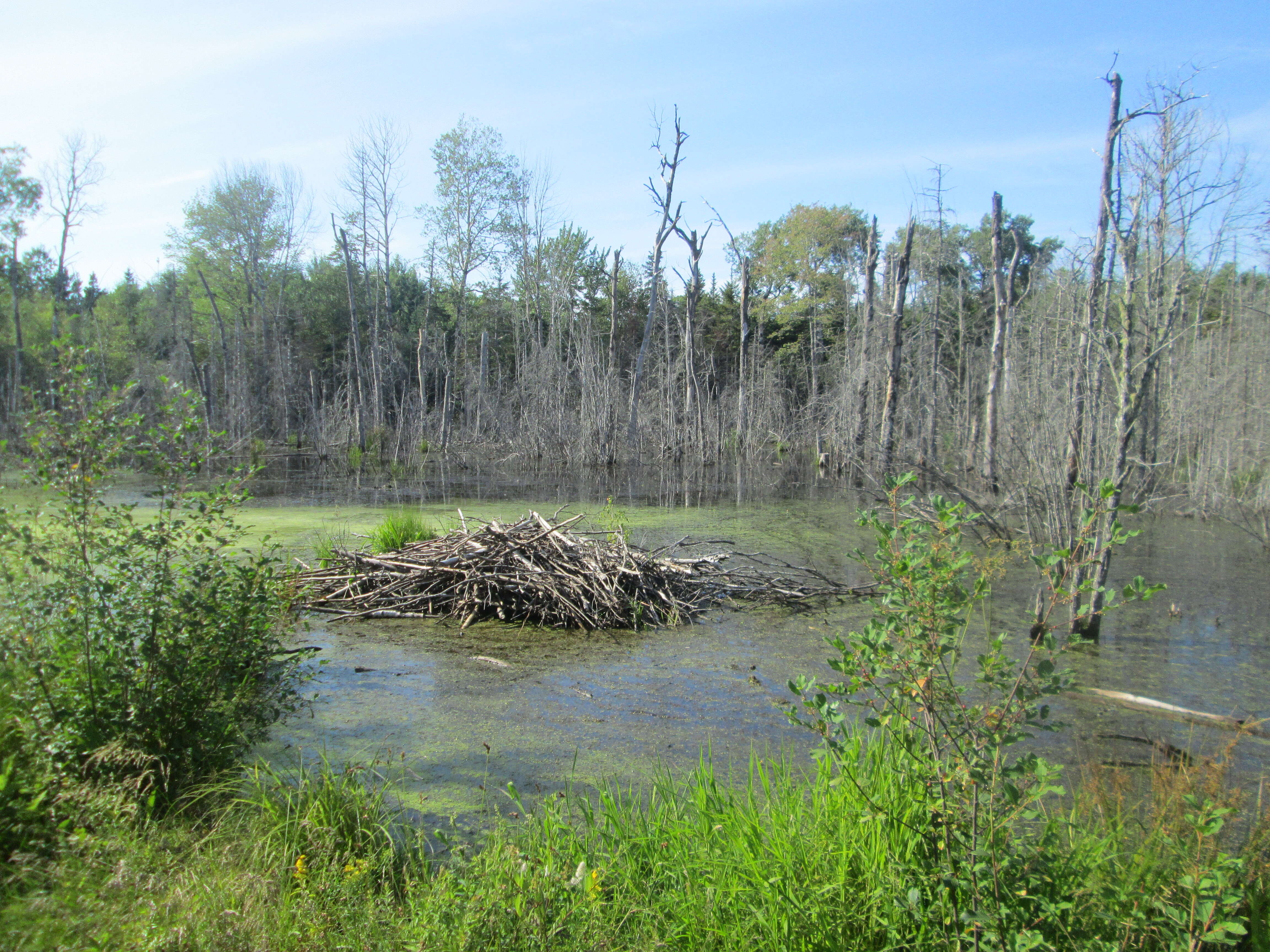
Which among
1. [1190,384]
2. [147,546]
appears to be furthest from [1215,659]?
[1190,384]

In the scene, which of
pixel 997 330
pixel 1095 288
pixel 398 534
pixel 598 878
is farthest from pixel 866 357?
pixel 598 878

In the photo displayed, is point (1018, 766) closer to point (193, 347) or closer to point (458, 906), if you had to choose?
point (458, 906)

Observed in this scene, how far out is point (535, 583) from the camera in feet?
19.1

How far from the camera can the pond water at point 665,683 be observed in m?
3.55

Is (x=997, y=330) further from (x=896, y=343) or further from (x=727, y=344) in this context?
(x=727, y=344)

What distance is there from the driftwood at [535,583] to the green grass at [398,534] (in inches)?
13.2

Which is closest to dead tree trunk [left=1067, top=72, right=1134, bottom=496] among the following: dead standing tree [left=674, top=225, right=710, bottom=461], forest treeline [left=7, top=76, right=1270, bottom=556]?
forest treeline [left=7, top=76, right=1270, bottom=556]

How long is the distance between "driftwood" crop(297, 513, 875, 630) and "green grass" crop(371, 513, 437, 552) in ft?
1.10

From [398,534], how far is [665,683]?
3.45 meters

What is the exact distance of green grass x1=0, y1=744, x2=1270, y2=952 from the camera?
6.38 feet

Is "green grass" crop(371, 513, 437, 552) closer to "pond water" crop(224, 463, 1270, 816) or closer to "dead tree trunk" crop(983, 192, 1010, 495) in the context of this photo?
"pond water" crop(224, 463, 1270, 816)

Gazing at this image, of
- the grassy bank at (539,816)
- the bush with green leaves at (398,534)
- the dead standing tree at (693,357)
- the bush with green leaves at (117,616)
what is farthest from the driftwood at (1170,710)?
the dead standing tree at (693,357)

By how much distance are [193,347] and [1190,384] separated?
34200 millimetres

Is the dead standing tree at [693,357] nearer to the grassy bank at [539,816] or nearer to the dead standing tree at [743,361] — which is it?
the dead standing tree at [743,361]
